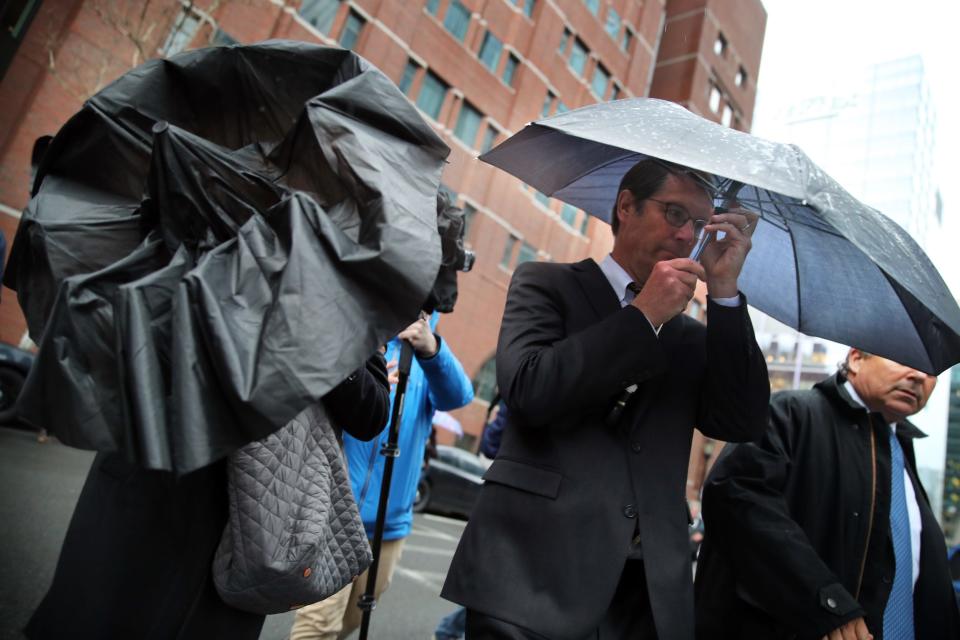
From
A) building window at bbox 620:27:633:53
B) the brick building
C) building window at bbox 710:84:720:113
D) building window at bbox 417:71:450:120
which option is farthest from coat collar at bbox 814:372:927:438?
building window at bbox 710:84:720:113

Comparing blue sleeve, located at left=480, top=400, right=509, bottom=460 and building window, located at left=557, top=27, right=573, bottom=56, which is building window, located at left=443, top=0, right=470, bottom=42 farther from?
blue sleeve, located at left=480, top=400, right=509, bottom=460

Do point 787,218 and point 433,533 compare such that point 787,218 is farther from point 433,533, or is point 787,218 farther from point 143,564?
point 433,533

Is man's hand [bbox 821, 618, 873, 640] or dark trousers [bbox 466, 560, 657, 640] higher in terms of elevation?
man's hand [bbox 821, 618, 873, 640]

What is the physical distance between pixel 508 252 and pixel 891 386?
22759 millimetres

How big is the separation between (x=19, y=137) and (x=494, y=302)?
15832 millimetres

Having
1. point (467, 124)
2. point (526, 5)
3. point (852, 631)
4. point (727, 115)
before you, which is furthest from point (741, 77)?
point (852, 631)

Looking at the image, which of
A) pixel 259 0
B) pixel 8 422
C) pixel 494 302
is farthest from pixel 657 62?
pixel 8 422

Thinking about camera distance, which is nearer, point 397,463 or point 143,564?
point 143,564

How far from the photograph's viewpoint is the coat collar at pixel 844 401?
2.70 meters

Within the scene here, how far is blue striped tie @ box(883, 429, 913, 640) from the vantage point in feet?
8.10

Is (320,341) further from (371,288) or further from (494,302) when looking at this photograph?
(494,302)

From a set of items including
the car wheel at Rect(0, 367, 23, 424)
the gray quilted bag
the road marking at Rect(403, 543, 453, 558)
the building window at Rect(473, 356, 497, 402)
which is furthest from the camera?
the building window at Rect(473, 356, 497, 402)

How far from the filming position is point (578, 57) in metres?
28.2

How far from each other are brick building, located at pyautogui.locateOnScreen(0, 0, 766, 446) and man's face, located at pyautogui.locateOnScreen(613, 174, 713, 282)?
47.5 ft
